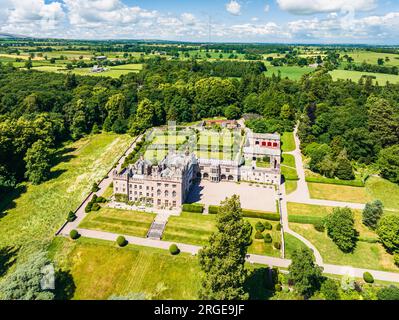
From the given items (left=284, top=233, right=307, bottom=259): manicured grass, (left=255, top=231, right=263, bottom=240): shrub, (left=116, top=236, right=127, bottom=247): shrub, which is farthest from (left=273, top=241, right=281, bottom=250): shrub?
(left=116, top=236, right=127, bottom=247): shrub

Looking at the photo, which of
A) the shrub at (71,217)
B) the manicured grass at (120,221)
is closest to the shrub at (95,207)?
the manicured grass at (120,221)

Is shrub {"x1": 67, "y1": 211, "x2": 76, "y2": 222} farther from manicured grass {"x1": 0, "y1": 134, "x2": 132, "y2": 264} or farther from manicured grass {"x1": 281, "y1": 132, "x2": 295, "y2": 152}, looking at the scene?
manicured grass {"x1": 281, "y1": 132, "x2": 295, "y2": 152}

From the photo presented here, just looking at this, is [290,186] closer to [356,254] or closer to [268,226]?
[268,226]

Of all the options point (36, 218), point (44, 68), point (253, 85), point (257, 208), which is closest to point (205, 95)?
point (253, 85)

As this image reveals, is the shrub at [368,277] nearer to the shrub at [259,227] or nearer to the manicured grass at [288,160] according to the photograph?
the shrub at [259,227]

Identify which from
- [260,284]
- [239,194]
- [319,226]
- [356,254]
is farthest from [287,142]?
[260,284]
